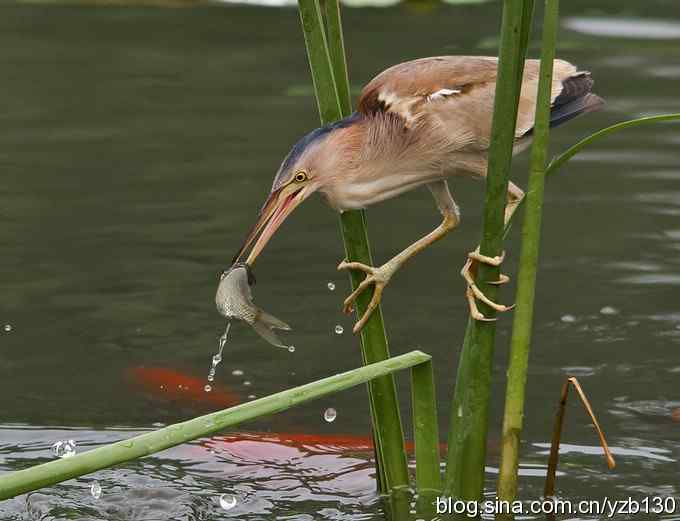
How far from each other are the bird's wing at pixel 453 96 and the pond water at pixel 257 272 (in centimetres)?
99

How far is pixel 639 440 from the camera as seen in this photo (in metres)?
4.29

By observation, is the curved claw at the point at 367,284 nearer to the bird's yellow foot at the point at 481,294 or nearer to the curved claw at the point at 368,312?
Result: the curved claw at the point at 368,312

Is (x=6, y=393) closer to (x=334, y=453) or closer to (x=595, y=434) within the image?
(x=334, y=453)

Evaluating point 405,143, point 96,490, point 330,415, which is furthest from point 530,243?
point 330,415

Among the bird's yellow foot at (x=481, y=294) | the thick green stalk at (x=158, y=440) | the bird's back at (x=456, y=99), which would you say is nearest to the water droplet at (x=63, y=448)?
the bird's back at (x=456, y=99)

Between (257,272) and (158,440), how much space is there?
12.0 feet

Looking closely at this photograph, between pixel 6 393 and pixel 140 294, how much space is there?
1061 millimetres

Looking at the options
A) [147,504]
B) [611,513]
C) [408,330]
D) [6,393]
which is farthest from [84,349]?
[611,513]

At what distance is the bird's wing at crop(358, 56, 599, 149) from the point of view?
3.34 metres

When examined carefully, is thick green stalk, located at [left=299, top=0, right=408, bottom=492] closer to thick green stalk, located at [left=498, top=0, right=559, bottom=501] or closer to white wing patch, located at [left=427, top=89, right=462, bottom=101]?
white wing patch, located at [left=427, top=89, right=462, bottom=101]

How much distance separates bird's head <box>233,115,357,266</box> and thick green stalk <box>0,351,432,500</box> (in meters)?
0.68

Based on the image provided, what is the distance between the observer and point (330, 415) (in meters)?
4.35

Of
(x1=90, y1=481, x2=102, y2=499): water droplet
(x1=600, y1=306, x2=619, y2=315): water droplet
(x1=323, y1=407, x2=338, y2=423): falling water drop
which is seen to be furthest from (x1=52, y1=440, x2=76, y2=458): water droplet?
(x1=600, y1=306, x2=619, y2=315): water droplet

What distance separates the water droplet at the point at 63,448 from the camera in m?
4.21
